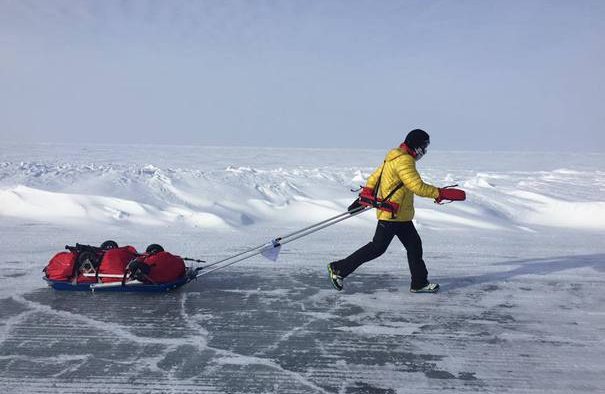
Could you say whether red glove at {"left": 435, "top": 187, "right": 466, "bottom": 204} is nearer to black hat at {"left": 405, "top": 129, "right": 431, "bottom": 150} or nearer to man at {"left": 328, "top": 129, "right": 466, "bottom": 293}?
man at {"left": 328, "top": 129, "right": 466, "bottom": 293}

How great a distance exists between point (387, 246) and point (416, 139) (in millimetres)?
1145

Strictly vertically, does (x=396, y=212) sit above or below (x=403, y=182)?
below

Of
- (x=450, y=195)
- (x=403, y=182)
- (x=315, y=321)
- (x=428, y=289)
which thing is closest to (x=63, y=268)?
(x=315, y=321)

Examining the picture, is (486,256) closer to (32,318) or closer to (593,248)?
(593,248)

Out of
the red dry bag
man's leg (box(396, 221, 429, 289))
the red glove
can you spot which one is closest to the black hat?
the red glove

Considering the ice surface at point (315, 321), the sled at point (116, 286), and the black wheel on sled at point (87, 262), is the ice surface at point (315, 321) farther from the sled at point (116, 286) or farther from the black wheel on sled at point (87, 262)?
the black wheel on sled at point (87, 262)

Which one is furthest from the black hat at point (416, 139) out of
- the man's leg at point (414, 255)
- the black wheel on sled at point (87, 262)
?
the black wheel on sled at point (87, 262)

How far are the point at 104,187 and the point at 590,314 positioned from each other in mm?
10746

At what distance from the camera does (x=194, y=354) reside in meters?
3.01

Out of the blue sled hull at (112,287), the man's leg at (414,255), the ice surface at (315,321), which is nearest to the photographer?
the ice surface at (315,321)

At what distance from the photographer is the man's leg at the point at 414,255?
4.37m

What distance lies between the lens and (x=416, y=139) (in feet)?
14.0

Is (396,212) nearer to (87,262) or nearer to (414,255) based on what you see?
(414,255)

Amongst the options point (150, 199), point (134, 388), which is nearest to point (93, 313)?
point (134, 388)
